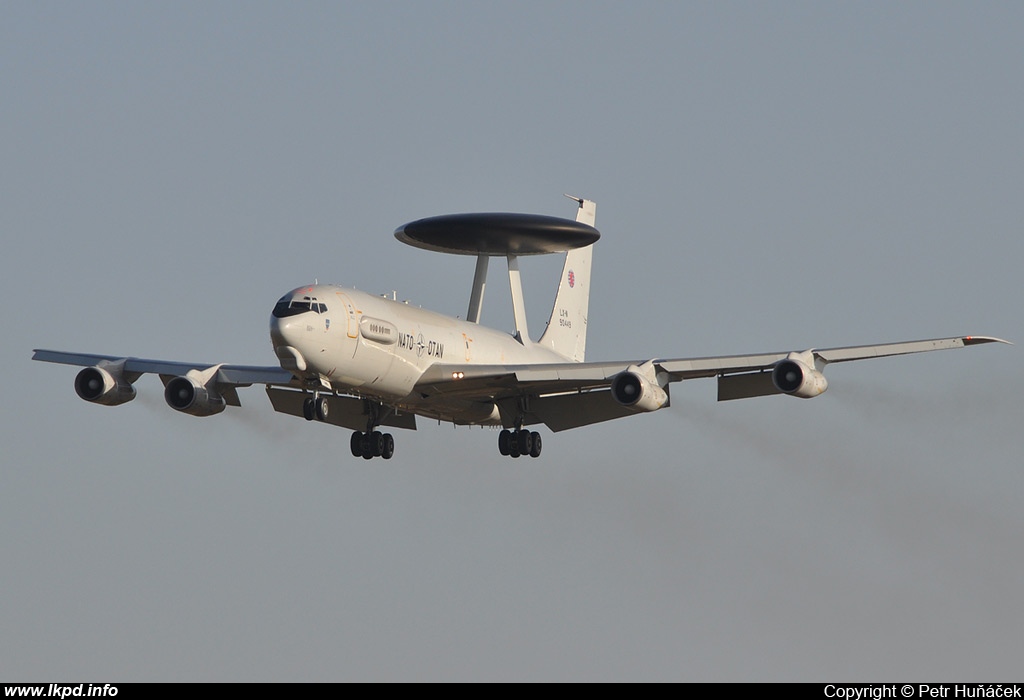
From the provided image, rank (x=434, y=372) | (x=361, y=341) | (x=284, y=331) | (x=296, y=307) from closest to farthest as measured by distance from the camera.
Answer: (x=284, y=331) → (x=296, y=307) → (x=361, y=341) → (x=434, y=372)

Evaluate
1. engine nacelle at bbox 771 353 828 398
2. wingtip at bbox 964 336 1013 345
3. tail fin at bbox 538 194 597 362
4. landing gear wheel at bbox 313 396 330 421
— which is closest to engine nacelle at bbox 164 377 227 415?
landing gear wheel at bbox 313 396 330 421

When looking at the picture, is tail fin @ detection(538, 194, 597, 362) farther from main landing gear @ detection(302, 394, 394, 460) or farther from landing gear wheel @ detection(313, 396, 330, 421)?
landing gear wheel @ detection(313, 396, 330, 421)

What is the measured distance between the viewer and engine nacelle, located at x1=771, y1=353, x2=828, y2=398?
183ft

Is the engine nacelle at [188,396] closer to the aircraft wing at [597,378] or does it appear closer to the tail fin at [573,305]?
the aircraft wing at [597,378]

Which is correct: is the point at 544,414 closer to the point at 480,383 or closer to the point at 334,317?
the point at 480,383

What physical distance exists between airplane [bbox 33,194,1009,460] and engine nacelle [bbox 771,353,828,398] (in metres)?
0.04

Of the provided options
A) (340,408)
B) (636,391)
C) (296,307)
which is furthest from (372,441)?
(636,391)

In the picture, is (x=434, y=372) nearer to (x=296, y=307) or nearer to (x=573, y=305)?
(x=296, y=307)

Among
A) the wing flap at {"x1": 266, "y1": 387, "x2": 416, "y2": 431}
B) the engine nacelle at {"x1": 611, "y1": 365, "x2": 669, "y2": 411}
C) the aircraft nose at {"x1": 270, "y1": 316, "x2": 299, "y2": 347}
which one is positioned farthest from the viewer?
the wing flap at {"x1": 266, "y1": 387, "x2": 416, "y2": 431}

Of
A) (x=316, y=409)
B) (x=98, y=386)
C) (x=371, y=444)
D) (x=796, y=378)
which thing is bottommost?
(x=371, y=444)

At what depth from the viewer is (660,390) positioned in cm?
5856

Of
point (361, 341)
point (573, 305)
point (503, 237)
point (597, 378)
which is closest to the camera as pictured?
point (361, 341)

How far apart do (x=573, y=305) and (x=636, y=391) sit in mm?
22652

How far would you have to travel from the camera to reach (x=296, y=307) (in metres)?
54.9
